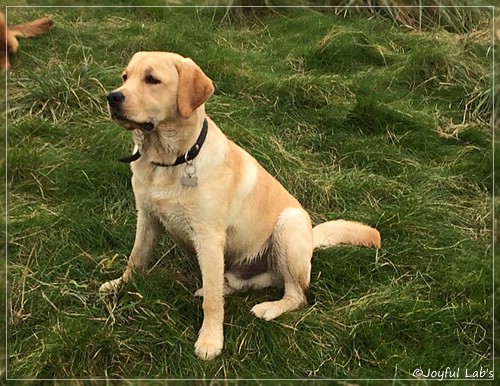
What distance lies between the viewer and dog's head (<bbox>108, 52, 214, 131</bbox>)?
2.83 m

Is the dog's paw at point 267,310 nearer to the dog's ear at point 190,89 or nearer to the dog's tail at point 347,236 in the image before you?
the dog's tail at point 347,236

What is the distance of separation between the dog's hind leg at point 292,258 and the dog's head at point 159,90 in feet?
2.72

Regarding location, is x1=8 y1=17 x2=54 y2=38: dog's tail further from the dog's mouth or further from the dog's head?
the dog's mouth

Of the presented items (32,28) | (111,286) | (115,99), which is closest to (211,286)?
(111,286)

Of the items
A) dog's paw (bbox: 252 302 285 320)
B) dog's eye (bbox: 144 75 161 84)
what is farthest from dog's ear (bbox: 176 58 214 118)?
dog's paw (bbox: 252 302 285 320)

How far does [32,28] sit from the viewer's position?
565 centimetres

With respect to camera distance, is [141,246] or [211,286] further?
[141,246]

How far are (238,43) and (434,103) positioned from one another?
6.52ft

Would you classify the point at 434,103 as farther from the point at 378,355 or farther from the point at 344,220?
the point at 378,355

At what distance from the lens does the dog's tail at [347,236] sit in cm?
373

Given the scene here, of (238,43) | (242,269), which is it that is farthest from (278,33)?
(242,269)

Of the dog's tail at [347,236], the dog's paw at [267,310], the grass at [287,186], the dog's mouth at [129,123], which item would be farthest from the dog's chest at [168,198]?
the dog's tail at [347,236]

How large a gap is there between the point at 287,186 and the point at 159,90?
170 centimetres

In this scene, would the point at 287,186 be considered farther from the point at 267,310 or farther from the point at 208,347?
the point at 208,347
